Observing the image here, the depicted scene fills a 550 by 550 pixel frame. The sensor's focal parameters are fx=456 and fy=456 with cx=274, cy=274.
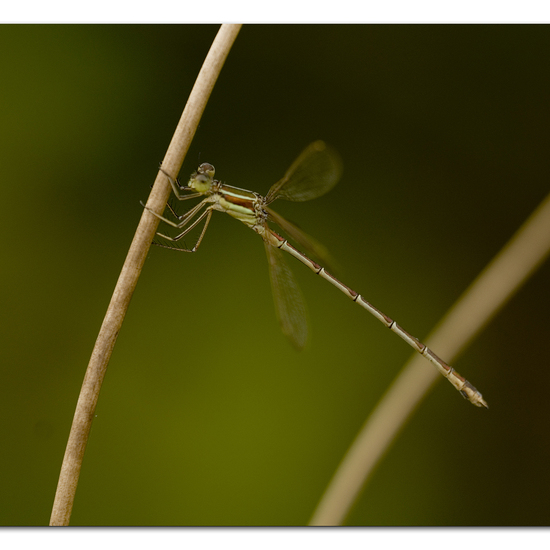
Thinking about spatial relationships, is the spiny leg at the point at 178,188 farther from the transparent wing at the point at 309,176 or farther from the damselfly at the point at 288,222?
the transparent wing at the point at 309,176

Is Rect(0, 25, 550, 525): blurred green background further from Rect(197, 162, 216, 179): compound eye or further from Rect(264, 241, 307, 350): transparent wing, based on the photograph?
Rect(197, 162, 216, 179): compound eye

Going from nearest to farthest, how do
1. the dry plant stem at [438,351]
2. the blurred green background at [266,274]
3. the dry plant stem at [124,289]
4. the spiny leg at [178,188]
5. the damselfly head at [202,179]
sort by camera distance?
1. the dry plant stem at [124,289]
2. the spiny leg at [178,188]
3. the damselfly head at [202,179]
4. the dry plant stem at [438,351]
5. the blurred green background at [266,274]

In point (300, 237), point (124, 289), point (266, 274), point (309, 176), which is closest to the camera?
point (124, 289)

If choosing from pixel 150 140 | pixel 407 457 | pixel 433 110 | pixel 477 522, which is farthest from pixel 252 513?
pixel 433 110

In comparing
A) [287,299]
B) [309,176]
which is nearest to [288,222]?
[309,176]

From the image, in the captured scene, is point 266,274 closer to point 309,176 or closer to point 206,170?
point 309,176

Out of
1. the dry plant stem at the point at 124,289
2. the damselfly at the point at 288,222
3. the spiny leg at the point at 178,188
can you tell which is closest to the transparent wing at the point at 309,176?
the damselfly at the point at 288,222
